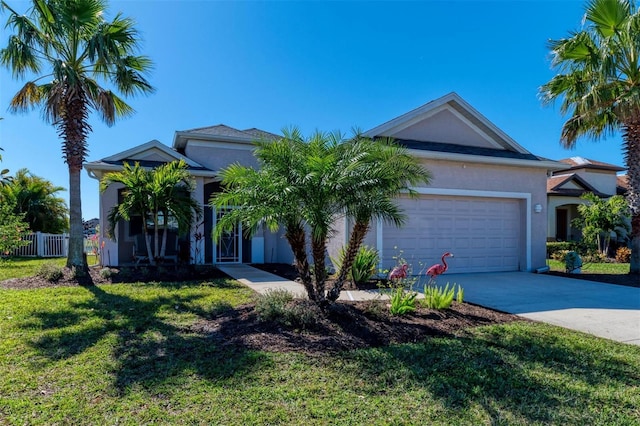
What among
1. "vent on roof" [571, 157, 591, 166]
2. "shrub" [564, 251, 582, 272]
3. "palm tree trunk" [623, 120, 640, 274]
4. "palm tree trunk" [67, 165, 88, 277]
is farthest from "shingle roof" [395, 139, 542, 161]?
"vent on roof" [571, 157, 591, 166]

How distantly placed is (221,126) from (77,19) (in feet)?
26.2

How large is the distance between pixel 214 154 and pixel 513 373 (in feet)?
44.0

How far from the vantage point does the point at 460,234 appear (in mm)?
12391

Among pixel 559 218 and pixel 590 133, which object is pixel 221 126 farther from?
pixel 559 218

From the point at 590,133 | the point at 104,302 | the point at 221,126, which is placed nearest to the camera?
the point at 104,302

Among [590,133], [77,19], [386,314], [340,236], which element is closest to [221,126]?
[77,19]

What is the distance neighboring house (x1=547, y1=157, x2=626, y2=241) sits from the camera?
22250 mm

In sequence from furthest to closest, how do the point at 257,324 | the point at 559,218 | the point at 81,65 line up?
1. the point at 559,218
2. the point at 81,65
3. the point at 257,324

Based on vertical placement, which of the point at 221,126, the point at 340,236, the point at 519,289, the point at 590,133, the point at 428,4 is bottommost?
the point at 519,289

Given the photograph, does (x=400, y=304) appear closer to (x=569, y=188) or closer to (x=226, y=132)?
(x=226, y=132)

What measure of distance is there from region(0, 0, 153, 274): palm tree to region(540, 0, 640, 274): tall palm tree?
530 inches

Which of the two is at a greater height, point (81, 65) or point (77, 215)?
point (81, 65)

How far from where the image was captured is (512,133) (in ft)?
45.4

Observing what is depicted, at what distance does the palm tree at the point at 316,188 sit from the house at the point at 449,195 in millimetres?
4904
